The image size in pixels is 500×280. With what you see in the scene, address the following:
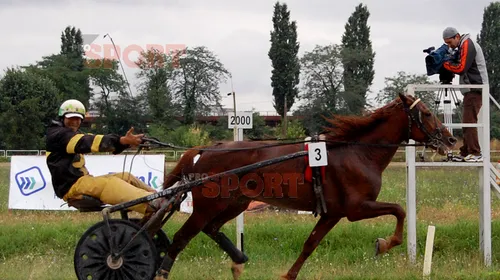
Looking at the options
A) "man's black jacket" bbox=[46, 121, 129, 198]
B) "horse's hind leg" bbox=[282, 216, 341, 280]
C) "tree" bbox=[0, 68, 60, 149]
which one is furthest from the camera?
"tree" bbox=[0, 68, 60, 149]

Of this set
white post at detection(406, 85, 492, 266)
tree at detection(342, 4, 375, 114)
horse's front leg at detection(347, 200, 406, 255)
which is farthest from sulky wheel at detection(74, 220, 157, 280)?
tree at detection(342, 4, 375, 114)

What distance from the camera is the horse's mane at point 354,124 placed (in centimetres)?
845

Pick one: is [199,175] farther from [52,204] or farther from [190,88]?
[190,88]

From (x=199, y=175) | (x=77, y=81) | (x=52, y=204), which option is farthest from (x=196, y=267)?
(x=77, y=81)

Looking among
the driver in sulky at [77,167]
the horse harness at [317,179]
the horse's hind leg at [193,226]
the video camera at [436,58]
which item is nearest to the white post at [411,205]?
the video camera at [436,58]

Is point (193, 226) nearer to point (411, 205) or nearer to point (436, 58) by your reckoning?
point (411, 205)

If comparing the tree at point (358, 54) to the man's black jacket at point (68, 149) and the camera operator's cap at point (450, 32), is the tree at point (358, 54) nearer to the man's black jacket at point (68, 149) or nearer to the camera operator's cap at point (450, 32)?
the camera operator's cap at point (450, 32)

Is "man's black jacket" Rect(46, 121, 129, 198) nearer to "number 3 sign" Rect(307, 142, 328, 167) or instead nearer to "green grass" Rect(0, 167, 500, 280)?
"green grass" Rect(0, 167, 500, 280)

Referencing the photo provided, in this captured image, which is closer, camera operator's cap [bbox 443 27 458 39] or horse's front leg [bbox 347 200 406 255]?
horse's front leg [bbox 347 200 406 255]

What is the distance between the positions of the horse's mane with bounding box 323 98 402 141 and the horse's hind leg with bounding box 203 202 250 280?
4.67 ft

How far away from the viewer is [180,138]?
31281 mm

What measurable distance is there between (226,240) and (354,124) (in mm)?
2208

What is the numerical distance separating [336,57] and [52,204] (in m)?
37.2

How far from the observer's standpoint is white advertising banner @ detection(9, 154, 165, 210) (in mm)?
14539
